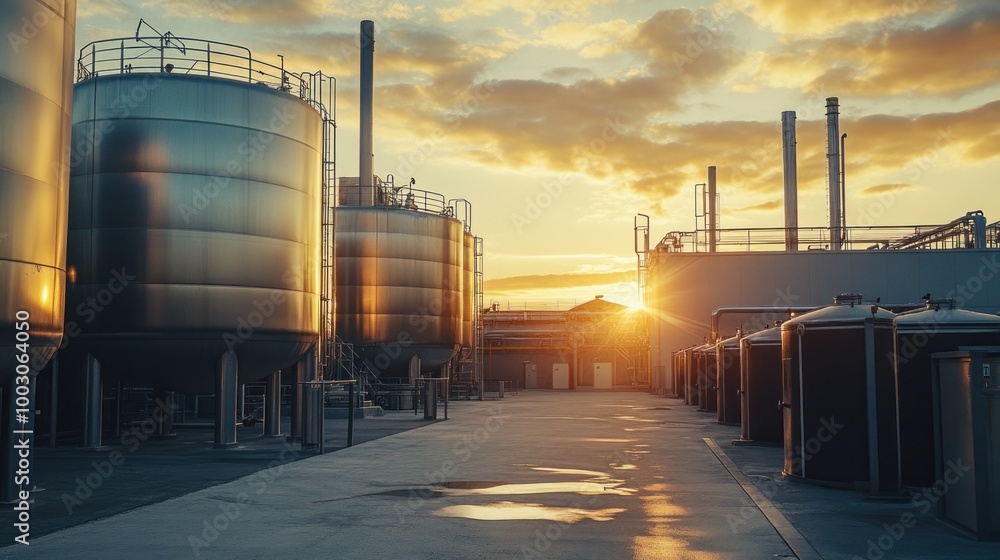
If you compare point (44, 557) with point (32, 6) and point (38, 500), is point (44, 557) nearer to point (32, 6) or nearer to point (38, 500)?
point (38, 500)

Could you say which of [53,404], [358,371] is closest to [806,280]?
[358,371]

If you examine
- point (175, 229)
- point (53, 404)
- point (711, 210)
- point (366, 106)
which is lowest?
point (53, 404)

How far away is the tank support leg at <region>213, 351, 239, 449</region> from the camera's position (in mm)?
20938

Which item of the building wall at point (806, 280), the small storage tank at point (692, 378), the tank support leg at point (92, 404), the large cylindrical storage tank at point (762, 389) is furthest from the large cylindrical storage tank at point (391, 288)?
the large cylindrical storage tank at point (762, 389)

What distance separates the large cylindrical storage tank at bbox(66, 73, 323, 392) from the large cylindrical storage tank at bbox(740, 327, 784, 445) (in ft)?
36.0

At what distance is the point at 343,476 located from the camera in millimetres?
15852

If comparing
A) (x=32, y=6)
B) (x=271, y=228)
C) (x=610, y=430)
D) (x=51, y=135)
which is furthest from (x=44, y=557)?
(x=610, y=430)

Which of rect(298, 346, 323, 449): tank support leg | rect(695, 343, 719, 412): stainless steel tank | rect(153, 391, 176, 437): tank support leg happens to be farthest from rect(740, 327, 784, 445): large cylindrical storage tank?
rect(153, 391, 176, 437): tank support leg

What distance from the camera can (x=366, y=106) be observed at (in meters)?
46.7

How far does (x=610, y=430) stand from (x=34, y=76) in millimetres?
18400

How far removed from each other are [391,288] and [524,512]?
2989 cm

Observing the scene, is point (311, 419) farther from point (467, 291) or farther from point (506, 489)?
point (467, 291)

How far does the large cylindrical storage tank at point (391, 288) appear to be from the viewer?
4062 centimetres

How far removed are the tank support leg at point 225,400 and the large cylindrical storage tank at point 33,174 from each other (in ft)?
24.8
